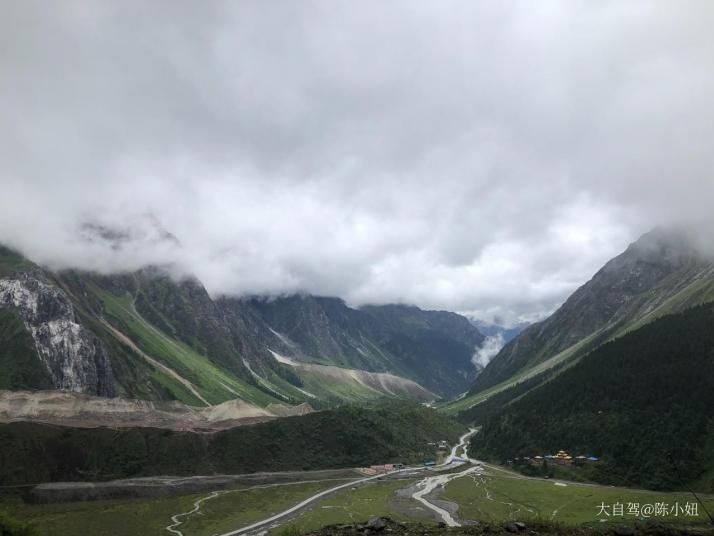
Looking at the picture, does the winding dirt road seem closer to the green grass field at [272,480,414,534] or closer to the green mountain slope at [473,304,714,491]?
the green grass field at [272,480,414,534]

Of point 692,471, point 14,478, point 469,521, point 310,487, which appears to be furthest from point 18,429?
point 692,471

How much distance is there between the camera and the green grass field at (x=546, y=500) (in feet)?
339

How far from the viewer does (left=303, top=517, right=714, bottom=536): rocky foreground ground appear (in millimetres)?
50781

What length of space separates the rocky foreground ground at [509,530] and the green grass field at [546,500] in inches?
1527

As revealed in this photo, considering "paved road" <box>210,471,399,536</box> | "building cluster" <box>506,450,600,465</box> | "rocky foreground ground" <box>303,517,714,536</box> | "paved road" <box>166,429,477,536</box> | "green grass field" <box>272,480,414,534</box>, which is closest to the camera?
"rocky foreground ground" <box>303,517,714,536</box>

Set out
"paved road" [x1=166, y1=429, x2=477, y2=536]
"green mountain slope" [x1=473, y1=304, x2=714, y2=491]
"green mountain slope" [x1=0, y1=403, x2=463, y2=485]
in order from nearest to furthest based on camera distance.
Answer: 1. "paved road" [x1=166, y1=429, x2=477, y2=536]
2. "green mountain slope" [x1=473, y1=304, x2=714, y2=491]
3. "green mountain slope" [x1=0, y1=403, x2=463, y2=485]

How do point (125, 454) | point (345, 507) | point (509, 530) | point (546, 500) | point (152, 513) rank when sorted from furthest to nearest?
point (125, 454)
point (546, 500)
point (345, 507)
point (152, 513)
point (509, 530)

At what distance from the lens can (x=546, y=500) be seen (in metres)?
127

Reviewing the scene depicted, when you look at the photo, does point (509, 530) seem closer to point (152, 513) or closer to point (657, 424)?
point (152, 513)

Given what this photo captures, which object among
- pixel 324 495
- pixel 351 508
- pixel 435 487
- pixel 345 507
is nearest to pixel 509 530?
pixel 351 508

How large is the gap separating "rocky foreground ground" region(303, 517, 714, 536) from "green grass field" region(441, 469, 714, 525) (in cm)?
3879

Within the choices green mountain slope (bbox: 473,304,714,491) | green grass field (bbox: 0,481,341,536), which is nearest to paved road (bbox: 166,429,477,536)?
green grass field (bbox: 0,481,341,536)

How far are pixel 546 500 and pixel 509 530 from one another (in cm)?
8756

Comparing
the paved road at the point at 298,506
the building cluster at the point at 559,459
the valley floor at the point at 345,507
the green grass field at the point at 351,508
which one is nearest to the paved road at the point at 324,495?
the paved road at the point at 298,506
